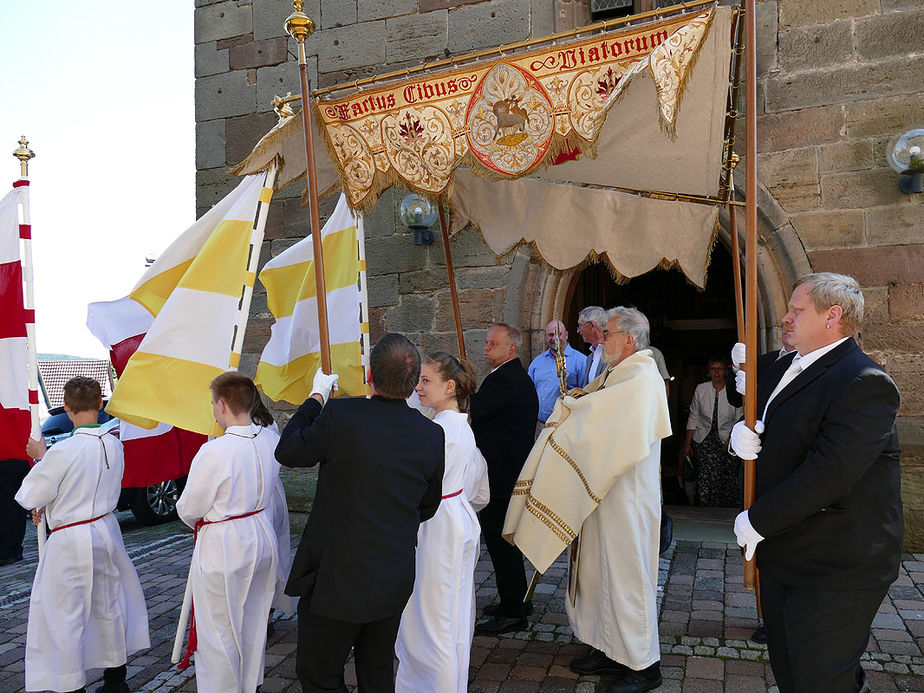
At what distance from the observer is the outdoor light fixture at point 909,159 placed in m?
5.32

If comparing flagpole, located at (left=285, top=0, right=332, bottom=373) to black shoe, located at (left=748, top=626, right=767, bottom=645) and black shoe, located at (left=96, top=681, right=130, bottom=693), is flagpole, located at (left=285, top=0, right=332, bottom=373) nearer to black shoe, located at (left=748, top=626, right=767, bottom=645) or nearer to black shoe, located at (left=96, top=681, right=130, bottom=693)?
black shoe, located at (left=96, top=681, right=130, bottom=693)

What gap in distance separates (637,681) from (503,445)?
1379mm

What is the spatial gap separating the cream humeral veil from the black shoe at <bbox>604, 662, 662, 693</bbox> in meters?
0.57

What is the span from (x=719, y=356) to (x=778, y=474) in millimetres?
7513

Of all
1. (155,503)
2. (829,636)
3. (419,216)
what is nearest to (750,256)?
(829,636)

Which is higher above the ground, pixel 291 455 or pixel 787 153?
pixel 787 153

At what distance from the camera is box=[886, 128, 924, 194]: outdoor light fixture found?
5320 millimetres

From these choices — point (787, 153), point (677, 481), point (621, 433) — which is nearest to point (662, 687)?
point (621, 433)

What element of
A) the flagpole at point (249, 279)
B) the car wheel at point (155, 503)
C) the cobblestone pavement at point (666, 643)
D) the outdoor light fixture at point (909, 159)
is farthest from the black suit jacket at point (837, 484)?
the car wheel at point (155, 503)

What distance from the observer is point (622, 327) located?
137 inches

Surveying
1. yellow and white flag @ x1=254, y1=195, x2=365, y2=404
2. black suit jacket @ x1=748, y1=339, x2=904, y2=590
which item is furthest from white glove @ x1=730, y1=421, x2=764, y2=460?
yellow and white flag @ x1=254, y1=195, x2=365, y2=404

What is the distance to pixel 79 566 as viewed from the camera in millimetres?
3402

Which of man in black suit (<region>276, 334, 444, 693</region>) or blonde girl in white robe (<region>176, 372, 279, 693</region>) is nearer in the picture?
man in black suit (<region>276, 334, 444, 693</region>)

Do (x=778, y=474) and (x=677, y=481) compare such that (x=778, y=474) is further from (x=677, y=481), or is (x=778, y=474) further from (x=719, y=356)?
(x=719, y=356)
